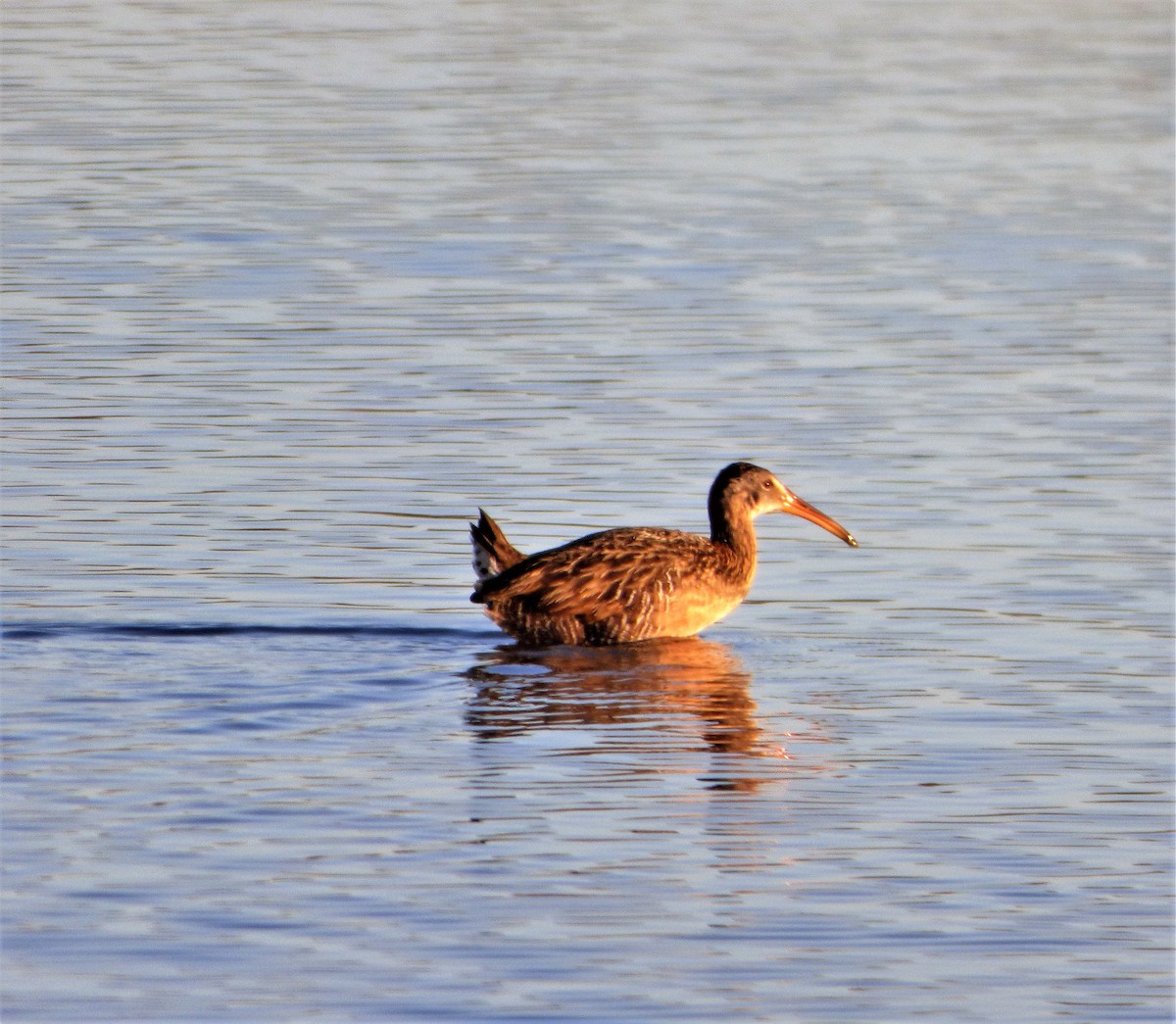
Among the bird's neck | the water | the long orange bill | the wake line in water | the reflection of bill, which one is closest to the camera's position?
the water

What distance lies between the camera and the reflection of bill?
420 inches

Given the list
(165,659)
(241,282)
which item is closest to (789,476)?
(165,659)

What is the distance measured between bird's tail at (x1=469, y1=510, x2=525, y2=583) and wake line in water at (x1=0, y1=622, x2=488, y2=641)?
473 millimetres

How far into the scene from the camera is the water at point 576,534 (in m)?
8.36

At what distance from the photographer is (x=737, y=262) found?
67.3 ft

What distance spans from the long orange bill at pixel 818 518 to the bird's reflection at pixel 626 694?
0.98 meters

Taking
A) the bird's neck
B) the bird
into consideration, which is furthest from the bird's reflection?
the bird's neck

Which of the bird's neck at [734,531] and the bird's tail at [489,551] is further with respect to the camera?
the bird's neck at [734,531]

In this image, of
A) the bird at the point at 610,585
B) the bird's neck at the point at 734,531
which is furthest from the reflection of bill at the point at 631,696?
the bird's neck at the point at 734,531

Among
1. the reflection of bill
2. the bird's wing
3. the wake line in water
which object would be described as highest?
the bird's wing

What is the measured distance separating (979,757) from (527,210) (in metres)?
12.8

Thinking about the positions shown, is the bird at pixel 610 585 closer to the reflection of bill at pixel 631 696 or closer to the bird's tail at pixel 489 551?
the bird's tail at pixel 489 551

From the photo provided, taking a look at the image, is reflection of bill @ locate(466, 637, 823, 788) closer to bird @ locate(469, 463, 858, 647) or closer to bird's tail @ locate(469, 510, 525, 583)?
bird @ locate(469, 463, 858, 647)

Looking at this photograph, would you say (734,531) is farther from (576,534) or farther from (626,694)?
(626,694)
